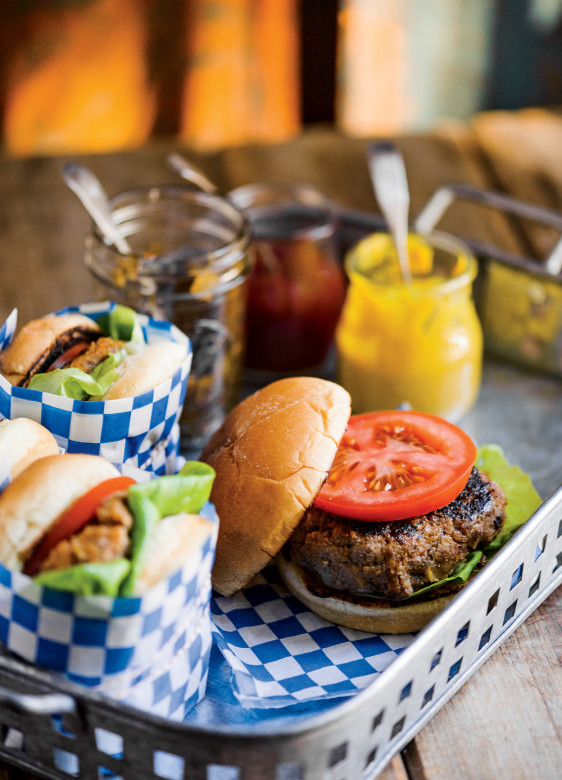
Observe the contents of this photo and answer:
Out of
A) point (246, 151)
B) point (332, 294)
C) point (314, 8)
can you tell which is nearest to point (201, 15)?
point (314, 8)

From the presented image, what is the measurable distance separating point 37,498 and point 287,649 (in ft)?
1.77

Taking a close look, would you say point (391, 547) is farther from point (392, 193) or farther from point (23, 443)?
point (392, 193)

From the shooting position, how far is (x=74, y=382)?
1.40m

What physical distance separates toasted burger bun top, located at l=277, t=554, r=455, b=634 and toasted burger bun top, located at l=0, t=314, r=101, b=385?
2.12 feet

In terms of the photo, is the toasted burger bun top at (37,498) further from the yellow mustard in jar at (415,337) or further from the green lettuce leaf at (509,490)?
the yellow mustard in jar at (415,337)

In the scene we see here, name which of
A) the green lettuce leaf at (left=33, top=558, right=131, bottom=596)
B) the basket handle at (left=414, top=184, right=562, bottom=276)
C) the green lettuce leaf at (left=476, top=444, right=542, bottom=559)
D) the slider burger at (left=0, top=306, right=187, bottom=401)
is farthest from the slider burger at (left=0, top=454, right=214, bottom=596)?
the basket handle at (left=414, top=184, right=562, bottom=276)

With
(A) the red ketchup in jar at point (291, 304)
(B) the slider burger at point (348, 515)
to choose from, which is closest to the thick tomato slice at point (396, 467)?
(B) the slider burger at point (348, 515)

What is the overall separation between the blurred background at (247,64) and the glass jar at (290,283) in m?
1.72

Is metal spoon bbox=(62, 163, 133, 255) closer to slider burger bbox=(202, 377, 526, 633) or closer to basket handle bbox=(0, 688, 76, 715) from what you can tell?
slider burger bbox=(202, 377, 526, 633)

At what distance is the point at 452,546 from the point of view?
1.43m

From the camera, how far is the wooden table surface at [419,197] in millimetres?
1333

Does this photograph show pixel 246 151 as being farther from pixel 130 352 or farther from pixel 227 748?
pixel 227 748

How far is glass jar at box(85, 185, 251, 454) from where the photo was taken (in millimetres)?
1792

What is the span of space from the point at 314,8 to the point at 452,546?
10.3 feet
